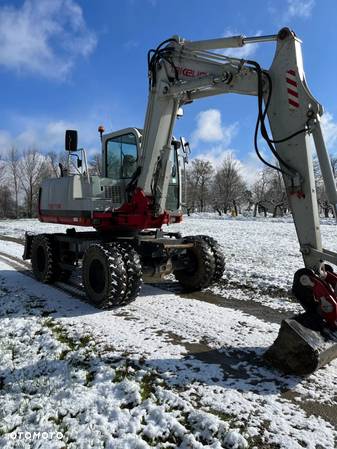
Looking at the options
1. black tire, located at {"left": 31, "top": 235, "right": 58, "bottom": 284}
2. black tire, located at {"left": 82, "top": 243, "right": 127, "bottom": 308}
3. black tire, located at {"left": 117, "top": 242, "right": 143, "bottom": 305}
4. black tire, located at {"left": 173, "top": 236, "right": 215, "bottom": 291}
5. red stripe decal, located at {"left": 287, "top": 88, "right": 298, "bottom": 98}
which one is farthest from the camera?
black tire, located at {"left": 31, "top": 235, "right": 58, "bottom": 284}

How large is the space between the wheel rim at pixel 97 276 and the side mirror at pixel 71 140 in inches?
87.9

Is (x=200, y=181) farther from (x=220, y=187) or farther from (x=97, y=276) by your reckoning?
(x=97, y=276)

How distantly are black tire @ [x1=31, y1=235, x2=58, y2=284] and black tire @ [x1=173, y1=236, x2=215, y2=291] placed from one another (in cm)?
279

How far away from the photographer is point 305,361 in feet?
13.6

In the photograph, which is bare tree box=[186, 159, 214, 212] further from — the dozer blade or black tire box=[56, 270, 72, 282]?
the dozer blade

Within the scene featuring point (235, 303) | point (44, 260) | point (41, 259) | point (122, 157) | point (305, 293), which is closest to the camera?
point (305, 293)

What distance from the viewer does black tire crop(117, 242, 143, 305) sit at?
670 cm

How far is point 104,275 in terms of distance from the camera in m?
6.72

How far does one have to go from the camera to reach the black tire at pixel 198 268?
7.77m

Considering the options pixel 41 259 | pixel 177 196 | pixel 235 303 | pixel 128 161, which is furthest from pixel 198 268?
pixel 41 259

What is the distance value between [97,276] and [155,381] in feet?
10.6

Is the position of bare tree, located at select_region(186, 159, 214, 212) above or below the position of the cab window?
above

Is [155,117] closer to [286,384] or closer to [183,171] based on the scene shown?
[183,171]

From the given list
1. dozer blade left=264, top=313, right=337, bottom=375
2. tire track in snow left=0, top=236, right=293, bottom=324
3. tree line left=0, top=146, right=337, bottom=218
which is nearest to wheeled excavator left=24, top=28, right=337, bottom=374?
dozer blade left=264, top=313, right=337, bottom=375
